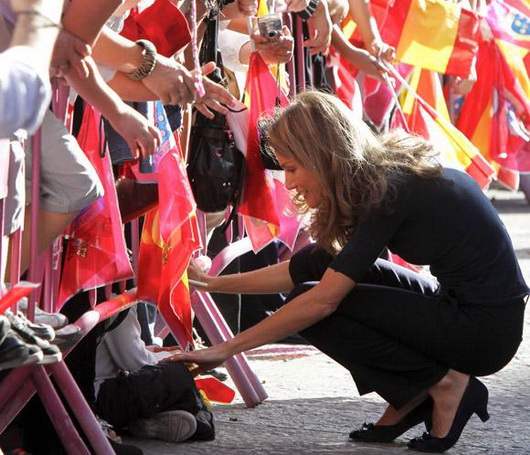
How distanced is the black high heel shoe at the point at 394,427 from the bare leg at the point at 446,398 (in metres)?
0.05

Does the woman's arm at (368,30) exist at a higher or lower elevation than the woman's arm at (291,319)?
higher

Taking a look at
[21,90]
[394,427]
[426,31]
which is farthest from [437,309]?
[426,31]

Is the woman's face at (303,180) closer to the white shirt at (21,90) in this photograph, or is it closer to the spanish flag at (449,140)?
the white shirt at (21,90)

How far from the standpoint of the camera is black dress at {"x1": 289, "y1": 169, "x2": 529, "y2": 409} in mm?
4141

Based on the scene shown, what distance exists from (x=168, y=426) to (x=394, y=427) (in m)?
0.67

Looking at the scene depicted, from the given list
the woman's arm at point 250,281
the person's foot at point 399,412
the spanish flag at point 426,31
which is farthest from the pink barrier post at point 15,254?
the spanish flag at point 426,31

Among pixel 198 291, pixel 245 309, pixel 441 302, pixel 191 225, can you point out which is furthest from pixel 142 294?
pixel 245 309

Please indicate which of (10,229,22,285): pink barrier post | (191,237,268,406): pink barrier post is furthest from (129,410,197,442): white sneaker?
(10,229,22,285): pink barrier post

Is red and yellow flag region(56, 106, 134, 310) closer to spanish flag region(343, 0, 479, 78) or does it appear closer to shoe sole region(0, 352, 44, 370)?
shoe sole region(0, 352, 44, 370)

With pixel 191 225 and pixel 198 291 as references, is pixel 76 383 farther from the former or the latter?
pixel 198 291

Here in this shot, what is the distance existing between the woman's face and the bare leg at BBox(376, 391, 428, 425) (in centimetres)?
64

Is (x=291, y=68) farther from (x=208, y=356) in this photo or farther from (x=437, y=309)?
(x=208, y=356)

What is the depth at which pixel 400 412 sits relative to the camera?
4.23 metres

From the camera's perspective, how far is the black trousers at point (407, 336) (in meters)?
4.17
